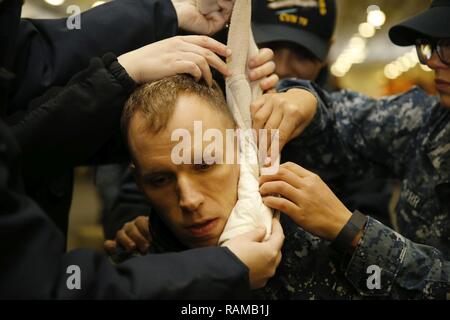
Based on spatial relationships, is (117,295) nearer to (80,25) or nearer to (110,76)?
(110,76)

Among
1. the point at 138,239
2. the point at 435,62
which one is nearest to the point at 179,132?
the point at 138,239

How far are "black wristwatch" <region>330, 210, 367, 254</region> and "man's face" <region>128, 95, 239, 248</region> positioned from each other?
24 centimetres

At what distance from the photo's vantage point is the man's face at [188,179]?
3.50ft

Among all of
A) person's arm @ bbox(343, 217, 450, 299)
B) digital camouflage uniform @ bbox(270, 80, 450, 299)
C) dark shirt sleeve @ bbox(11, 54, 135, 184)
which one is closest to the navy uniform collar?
digital camouflage uniform @ bbox(270, 80, 450, 299)

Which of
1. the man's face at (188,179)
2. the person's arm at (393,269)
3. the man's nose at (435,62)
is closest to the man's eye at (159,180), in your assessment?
the man's face at (188,179)

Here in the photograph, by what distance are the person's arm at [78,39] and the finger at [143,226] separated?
1.56 feet

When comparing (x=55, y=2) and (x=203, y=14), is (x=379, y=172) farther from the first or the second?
(x=55, y=2)

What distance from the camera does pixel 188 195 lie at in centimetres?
105

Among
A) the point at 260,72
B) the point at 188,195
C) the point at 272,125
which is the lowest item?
the point at 188,195

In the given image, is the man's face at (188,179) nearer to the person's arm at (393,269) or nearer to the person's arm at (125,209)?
the person's arm at (393,269)

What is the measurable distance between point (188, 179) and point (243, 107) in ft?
0.76

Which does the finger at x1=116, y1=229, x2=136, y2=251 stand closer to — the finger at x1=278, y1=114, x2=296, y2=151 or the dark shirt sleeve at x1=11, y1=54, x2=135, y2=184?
the dark shirt sleeve at x1=11, y1=54, x2=135, y2=184

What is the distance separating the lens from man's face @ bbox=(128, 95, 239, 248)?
3.50ft
